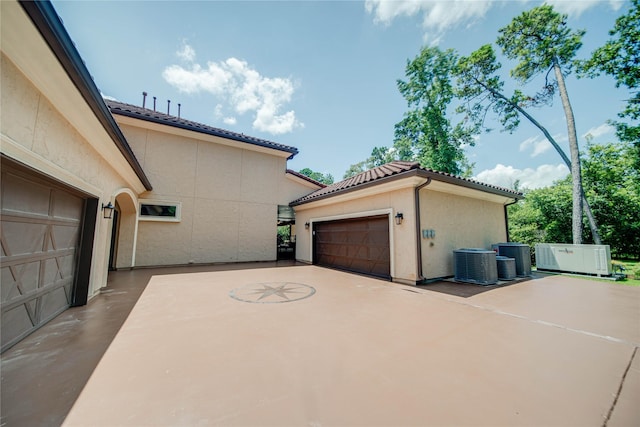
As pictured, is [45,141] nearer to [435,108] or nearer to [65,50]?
[65,50]

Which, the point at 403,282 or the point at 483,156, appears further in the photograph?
the point at 483,156

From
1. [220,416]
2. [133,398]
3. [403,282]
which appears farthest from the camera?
[403,282]

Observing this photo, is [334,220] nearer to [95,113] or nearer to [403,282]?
[403,282]

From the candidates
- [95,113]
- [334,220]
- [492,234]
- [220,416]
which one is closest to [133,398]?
[220,416]

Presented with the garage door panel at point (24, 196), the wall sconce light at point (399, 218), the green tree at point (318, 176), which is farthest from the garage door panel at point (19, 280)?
the green tree at point (318, 176)

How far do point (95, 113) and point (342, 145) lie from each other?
16.0 meters

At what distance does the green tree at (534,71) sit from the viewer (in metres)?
10.9

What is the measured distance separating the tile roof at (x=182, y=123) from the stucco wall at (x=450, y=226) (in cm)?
775

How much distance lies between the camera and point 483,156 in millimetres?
21438

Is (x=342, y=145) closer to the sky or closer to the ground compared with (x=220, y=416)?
closer to the sky

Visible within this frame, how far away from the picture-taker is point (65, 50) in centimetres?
222

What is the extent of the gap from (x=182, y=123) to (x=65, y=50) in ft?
29.0

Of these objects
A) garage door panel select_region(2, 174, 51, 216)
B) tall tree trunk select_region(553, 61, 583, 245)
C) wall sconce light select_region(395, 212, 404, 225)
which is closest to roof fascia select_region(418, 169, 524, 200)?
wall sconce light select_region(395, 212, 404, 225)

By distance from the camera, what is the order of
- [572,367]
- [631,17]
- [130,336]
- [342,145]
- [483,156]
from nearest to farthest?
[572,367]
[130,336]
[631,17]
[342,145]
[483,156]
